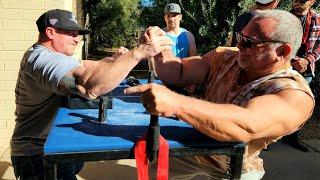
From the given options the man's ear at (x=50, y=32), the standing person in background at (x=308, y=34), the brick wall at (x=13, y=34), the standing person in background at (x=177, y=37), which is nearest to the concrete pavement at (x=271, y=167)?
the brick wall at (x=13, y=34)

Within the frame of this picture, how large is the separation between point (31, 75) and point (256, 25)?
142cm

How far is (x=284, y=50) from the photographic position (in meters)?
2.29

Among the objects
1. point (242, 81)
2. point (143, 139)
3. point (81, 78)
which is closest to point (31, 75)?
point (81, 78)

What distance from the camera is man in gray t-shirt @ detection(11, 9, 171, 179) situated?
2084 mm

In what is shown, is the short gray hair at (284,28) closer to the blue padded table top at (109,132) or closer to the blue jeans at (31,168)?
the blue padded table top at (109,132)

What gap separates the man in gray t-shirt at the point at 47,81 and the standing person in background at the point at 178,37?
2357 mm

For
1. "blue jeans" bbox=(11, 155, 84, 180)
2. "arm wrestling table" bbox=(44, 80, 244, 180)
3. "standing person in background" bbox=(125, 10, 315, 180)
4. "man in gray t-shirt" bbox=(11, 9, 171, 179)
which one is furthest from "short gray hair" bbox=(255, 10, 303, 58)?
"blue jeans" bbox=(11, 155, 84, 180)

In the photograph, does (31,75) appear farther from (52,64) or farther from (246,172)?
(246,172)

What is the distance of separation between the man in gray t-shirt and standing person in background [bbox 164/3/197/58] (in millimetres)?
2357

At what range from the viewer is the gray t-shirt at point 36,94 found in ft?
7.23

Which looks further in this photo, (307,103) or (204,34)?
(204,34)

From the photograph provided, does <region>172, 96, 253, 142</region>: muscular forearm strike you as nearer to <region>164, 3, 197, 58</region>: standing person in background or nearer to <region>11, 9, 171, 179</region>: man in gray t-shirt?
<region>11, 9, 171, 179</region>: man in gray t-shirt

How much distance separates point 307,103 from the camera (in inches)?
80.7

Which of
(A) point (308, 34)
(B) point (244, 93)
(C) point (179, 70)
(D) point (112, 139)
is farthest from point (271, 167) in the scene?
(D) point (112, 139)
